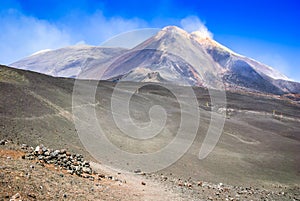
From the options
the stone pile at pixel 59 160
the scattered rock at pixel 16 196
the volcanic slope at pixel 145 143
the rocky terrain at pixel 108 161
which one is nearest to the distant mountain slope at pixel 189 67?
the volcanic slope at pixel 145 143

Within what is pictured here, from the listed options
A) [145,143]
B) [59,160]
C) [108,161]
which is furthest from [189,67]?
[59,160]

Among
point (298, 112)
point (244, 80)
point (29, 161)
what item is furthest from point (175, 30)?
point (29, 161)

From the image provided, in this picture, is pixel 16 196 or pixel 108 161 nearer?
pixel 16 196

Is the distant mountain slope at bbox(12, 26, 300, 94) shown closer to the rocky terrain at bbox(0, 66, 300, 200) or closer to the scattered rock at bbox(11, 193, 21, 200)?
the rocky terrain at bbox(0, 66, 300, 200)

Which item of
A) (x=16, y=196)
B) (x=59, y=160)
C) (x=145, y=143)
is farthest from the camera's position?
(x=145, y=143)

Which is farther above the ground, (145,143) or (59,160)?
(59,160)

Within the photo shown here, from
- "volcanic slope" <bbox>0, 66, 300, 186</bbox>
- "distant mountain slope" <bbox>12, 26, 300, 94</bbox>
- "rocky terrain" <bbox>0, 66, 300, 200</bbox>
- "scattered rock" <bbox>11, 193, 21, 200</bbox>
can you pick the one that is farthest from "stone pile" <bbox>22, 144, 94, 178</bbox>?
"distant mountain slope" <bbox>12, 26, 300, 94</bbox>

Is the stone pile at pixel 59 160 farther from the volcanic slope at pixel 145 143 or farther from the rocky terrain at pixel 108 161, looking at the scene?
the volcanic slope at pixel 145 143

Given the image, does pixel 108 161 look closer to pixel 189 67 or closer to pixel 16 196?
pixel 16 196

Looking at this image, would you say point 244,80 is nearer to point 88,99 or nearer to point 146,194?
point 88,99

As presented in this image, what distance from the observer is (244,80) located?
143875 mm

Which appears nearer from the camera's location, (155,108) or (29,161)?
(29,161)

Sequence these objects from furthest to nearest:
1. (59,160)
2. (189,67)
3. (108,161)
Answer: (189,67) < (108,161) < (59,160)

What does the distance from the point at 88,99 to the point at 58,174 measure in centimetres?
2156
